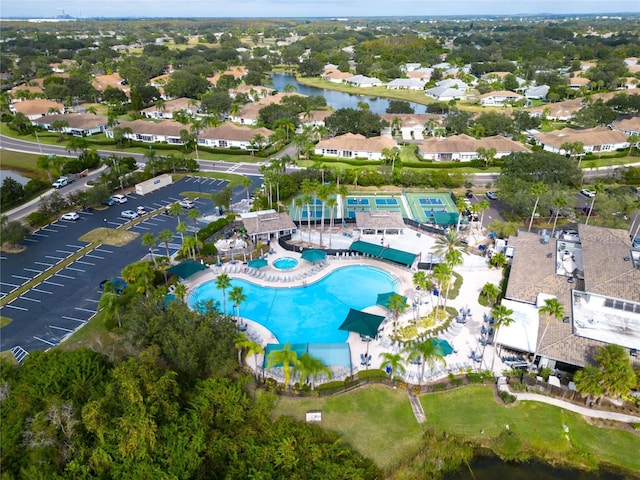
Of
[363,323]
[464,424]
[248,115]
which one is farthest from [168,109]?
[464,424]

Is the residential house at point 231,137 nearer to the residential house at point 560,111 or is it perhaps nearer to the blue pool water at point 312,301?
the blue pool water at point 312,301

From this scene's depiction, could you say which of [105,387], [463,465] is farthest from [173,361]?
[463,465]

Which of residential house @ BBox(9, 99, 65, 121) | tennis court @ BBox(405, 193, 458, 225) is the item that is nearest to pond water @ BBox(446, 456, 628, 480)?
tennis court @ BBox(405, 193, 458, 225)

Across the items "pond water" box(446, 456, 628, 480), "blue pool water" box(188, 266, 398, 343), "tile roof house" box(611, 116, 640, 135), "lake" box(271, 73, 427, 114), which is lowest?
"pond water" box(446, 456, 628, 480)

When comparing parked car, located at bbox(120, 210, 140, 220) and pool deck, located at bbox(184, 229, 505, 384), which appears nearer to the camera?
pool deck, located at bbox(184, 229, 505, 384)

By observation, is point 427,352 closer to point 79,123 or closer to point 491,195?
point 491,195

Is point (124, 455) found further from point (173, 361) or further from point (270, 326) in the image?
point (270, 326)

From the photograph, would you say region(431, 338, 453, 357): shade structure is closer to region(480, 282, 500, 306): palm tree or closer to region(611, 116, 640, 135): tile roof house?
region(480, 282, 500, 306): palm tree
